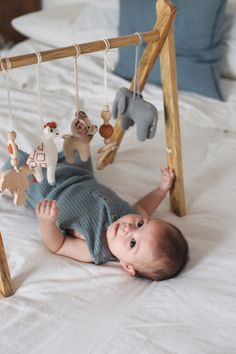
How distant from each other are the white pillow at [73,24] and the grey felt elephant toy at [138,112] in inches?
35.0

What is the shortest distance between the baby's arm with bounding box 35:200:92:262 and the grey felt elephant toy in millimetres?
294

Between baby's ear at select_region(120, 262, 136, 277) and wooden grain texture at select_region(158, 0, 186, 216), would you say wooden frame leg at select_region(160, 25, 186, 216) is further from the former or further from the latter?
baby's ear at select_region(120, 262, 136, 277)

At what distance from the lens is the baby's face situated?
39.0 inches

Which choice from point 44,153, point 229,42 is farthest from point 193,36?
point 44,153

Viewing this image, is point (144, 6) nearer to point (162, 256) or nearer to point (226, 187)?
point (226, 187)

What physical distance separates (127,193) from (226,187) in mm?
294

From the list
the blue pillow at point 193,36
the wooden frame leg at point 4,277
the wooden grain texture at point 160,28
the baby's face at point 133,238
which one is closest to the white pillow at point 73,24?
the blue pillow at point 193,36

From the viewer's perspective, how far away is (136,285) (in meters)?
0.99

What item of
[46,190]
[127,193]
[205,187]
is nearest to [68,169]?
[46,190]

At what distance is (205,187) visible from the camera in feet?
4.42

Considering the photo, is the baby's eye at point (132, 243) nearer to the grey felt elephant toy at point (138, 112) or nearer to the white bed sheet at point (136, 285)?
the white bed sheet at point (136, 285)

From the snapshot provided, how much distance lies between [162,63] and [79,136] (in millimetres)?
309

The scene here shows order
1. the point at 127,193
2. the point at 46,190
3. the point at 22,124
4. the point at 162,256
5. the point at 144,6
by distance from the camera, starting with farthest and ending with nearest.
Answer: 1. the point at 144,6
2. the point at 22,124
3. the point at 127,193
4. the point at 46,190
5. the point at 162,256

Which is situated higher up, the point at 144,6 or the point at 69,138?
the point at 144,6
